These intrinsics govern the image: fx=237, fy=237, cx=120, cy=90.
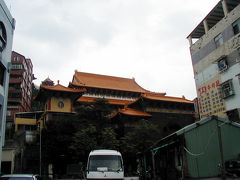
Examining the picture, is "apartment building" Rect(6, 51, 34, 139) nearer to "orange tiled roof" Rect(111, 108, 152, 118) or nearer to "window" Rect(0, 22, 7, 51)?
"orange tiled roof" Rect(111, 108, 152, 118)

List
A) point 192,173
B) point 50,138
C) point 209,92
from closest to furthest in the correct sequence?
point 192,173 < point 209,92 < point 50,138

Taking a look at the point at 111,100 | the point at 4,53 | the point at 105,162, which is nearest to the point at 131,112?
the point at 111,100

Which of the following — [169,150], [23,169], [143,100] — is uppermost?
[143,100]

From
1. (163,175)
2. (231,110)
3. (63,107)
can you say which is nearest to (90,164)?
(163,175)

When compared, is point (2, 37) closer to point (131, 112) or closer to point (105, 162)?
point (105, 162)

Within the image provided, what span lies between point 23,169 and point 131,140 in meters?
13.6

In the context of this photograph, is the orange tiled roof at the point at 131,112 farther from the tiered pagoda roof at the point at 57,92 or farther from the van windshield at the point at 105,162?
the van windshield at the point at 105,162

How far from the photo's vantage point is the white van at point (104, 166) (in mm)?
11719

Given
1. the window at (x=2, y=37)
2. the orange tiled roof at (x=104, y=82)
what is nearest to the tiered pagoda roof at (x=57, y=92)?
the orange tiled roof at (x=104, y=82)

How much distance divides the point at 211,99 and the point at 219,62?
3.22m

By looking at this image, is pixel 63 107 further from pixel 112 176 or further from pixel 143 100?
pixel 112 176

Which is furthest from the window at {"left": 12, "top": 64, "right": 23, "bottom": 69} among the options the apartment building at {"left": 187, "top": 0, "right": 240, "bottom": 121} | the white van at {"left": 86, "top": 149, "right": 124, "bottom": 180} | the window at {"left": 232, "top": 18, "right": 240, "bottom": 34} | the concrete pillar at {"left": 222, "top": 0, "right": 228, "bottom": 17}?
the window at {"left": 232, "top": 18, "right": 240, "bottom": 34}

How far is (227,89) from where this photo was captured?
61.3 feet

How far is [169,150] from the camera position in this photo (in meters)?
13.8
